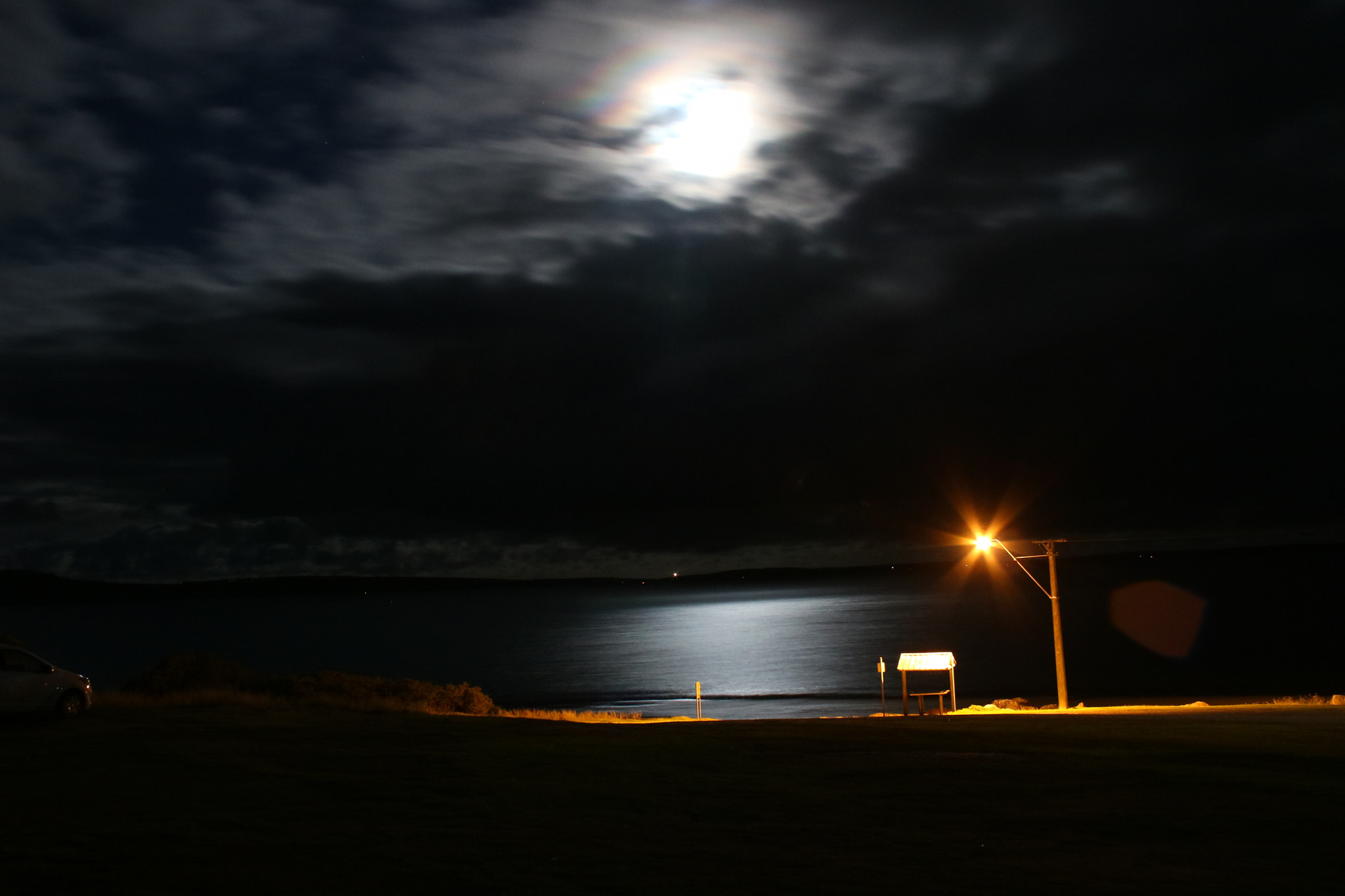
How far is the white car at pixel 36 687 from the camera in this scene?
17906 mm

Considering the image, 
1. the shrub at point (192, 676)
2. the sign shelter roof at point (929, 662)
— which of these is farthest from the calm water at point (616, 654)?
the shrub at point (192, 676)

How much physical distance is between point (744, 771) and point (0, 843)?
756 centimetres

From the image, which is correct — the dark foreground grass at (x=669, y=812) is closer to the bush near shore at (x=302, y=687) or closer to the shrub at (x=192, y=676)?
the bush near shore at (x=302, y=687)

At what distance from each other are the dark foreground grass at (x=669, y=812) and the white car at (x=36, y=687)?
126 cm

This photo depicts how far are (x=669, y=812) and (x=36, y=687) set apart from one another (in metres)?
14.1

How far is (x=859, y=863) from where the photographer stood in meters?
7.83

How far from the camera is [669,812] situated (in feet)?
32.7

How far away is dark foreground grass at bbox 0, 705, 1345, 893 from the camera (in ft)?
24.6

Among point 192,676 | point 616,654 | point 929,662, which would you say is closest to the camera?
point 192,676

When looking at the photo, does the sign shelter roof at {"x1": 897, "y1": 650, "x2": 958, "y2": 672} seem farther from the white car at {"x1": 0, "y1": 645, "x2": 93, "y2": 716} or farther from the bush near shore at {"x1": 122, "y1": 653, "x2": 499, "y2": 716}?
the white car at {"x1": 0, "y1": 645, "x2": 93, "y2": 716}

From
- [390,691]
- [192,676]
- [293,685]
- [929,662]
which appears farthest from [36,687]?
[929,662]

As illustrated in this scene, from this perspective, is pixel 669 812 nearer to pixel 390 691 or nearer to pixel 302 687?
pixel 302 687

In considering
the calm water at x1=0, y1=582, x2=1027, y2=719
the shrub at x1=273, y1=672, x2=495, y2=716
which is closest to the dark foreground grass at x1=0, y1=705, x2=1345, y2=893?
the shrub at x1=273, y1=672, x2=495, y2=716

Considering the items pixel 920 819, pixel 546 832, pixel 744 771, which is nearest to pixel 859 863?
pixel 920 819
